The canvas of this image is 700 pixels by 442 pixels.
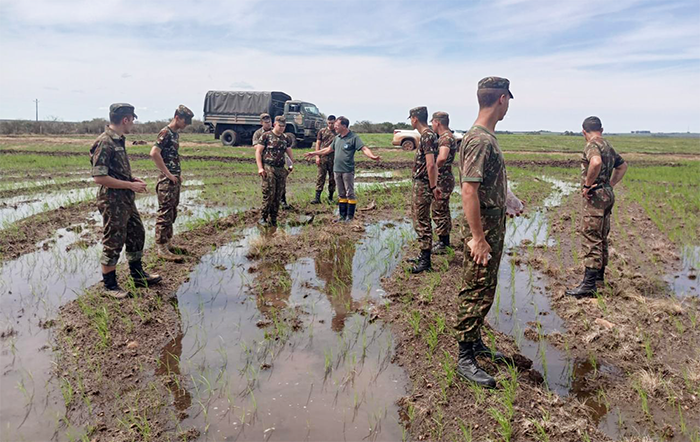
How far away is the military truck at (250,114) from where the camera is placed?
2189 cm

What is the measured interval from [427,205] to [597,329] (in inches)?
90.9

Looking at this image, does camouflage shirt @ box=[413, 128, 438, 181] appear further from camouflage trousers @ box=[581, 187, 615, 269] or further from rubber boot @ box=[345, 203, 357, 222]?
rubber boot @ box=[345, 203, 357, 222]

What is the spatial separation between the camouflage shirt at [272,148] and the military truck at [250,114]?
14.8m

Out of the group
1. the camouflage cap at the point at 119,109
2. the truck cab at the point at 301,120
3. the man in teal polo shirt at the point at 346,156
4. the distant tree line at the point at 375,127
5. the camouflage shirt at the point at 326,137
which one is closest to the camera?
the camouflage cap at the point at 119,109

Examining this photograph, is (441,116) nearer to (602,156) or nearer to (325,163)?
(602,156)

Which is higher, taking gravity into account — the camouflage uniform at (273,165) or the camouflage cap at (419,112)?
the camouflage cap at (419,112)

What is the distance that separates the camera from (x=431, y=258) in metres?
6.06

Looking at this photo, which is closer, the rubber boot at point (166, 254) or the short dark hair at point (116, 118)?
the short dark hair at point (116, 118)

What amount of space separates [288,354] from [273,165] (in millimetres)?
4103

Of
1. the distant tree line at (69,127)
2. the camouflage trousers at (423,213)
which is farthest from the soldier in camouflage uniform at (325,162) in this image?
the distant tree line at (69,127)

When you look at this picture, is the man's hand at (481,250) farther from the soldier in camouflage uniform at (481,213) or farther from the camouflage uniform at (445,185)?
the camouflage uniform at (445,185)

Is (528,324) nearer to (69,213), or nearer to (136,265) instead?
(136,265)

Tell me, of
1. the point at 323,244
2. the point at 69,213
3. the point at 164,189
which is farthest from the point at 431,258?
the point at 69,213

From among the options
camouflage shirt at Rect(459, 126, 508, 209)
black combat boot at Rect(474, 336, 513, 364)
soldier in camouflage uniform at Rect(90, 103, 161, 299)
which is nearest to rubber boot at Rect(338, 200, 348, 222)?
soldier in camouflage uniform at Rect(90, 103, 161, 299)
